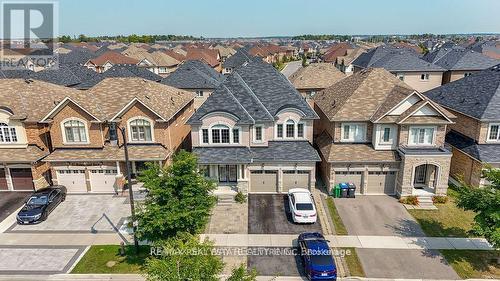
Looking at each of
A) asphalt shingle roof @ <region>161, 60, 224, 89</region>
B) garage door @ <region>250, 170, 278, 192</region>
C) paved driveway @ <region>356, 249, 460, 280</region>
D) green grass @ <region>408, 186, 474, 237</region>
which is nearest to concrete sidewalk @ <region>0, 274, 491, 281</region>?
paved driveway @ <region>356, 249, 460, 280</region>

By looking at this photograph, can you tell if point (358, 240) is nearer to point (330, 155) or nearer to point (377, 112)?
point (330, 155)

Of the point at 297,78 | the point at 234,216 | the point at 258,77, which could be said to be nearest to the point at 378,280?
the point at 234,216

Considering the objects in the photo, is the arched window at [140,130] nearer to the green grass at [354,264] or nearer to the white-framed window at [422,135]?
the green grass at [354,264]

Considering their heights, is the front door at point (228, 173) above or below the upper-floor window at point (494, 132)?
below

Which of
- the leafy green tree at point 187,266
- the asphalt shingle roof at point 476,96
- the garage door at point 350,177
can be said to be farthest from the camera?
the garage door at point 350,177

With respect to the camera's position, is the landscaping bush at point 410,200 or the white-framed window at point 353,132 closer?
the landscaping bush at point 410,200

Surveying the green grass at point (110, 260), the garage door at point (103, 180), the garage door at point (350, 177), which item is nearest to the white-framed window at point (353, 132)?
the garage door at point (350, 177)

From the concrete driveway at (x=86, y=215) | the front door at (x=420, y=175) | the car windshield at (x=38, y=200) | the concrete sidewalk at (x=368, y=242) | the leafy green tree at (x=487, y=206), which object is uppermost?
the leafy green tree at (x=487, y=206)
